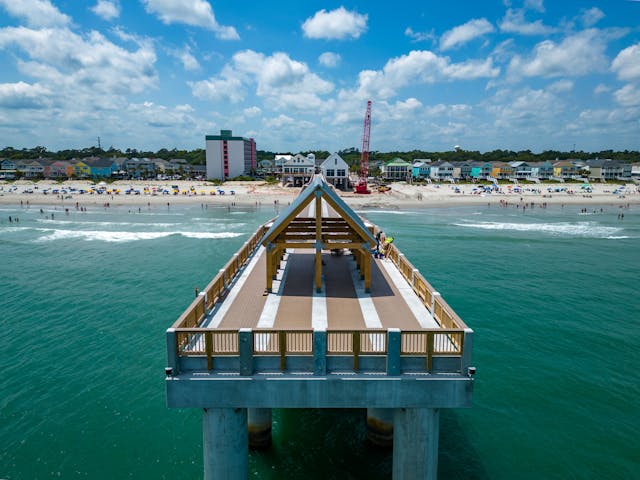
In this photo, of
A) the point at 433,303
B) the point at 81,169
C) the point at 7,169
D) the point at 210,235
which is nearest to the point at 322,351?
the point at 433,303

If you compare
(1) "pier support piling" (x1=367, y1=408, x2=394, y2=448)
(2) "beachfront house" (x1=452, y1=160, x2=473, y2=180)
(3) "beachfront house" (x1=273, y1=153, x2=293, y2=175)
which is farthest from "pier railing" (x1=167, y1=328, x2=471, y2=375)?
(2) "beachfront house" (x1=452, y1=160, x2=473, y2=180)

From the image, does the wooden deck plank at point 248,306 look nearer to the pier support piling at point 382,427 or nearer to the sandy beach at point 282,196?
the pier support piling at point 382,427

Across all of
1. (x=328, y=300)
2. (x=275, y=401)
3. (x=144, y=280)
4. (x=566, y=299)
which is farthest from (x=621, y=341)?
(x=144, y=280)

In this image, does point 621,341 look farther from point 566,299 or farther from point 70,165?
point 70,165

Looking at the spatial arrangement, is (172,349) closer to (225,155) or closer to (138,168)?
(225,155)

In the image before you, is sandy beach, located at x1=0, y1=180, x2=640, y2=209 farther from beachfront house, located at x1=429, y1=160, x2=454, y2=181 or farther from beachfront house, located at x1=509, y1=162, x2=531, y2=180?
beachfront house, located at x1=509, y1=162, x2=531, y2=180
